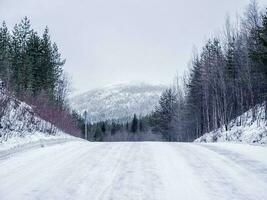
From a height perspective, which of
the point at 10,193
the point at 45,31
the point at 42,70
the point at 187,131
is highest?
the point at 45,31

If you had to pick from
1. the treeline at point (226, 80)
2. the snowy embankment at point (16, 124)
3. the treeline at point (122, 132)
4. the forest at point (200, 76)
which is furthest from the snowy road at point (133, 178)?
the treeline at point (122, 132)

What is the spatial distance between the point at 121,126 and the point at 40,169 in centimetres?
12190

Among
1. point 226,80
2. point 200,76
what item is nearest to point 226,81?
point 226,80

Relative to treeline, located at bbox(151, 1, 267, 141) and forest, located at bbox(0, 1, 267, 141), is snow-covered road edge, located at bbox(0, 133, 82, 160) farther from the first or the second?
treeline, located at bbox(151, 1, 267, 141)

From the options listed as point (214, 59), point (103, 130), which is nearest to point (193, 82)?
point (214, 59)

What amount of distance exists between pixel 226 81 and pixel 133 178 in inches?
1422

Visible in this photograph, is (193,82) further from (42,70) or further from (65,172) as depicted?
(65,172)

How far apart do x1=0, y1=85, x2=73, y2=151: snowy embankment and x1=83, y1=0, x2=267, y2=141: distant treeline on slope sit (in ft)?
50.2

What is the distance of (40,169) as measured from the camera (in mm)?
7664

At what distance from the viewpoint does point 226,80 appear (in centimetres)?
4062

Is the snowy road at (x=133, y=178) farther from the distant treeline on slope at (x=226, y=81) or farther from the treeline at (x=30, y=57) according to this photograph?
the treeline at (x=30, y=57)

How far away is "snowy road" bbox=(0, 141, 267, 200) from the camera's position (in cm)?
534

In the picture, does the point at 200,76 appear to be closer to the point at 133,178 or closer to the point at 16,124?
the point at 16,124

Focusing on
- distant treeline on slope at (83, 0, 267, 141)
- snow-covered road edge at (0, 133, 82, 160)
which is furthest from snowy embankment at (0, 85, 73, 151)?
distant treeline on slope at (83, 0, 267, 141)
